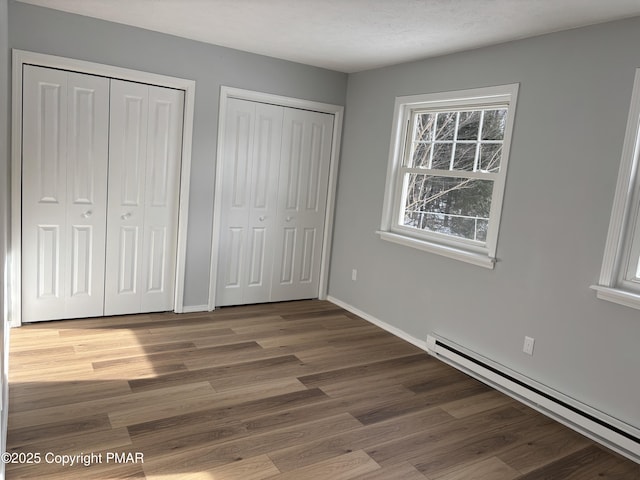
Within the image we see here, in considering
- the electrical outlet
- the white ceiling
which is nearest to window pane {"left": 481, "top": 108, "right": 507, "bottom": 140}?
the white ceiling

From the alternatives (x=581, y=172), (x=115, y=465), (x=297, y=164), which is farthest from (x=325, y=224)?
(x=115, y=465)

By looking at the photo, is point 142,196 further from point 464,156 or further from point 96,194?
point 464,156

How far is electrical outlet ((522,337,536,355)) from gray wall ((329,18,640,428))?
0.03 m

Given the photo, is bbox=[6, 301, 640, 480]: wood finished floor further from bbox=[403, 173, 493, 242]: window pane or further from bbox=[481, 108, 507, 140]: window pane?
bbox=[481, 108, 507, 140]: window pane

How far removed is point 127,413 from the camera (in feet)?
8.61

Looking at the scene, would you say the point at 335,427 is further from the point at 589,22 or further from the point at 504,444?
the point at 589,22

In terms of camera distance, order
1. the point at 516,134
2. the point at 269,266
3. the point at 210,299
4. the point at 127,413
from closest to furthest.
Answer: the point at 127,413, the point at 516,134, the point at 210,299, the point at 269,266

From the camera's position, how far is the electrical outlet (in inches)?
124

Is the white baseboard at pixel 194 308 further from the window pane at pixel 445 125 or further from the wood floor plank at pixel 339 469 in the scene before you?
the window pane at pixel 445 125

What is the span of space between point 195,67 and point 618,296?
11.4 ft

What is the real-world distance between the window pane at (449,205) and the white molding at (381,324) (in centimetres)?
92

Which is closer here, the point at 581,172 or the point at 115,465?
the point at 115,465

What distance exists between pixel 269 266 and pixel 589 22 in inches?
127

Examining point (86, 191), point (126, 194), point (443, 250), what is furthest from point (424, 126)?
point (86, 191)
